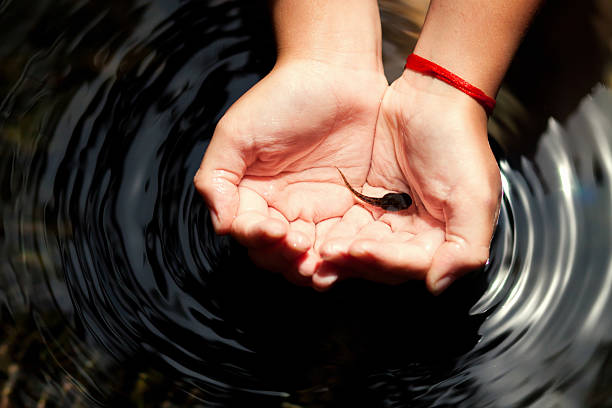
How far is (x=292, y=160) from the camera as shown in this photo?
77.9 inches

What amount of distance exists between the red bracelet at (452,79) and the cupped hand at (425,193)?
3cm

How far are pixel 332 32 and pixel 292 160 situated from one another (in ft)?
1.94

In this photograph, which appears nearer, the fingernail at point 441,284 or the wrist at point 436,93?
the fingernail at point 441,284

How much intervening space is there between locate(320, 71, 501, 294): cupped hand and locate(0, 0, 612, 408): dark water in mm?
295

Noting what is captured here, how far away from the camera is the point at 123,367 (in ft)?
6.20

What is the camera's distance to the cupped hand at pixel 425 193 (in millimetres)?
1663

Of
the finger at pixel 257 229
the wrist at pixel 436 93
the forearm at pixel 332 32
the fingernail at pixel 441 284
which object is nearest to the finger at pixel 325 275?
the finger at pixel 257 229

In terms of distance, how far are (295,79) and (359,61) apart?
1.14 ft

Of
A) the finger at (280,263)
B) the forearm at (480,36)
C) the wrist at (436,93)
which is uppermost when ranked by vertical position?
the forearm at (480,36)

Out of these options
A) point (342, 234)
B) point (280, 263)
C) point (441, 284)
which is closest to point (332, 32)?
point (342, 234)

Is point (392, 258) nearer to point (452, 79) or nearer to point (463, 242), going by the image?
point (463, 242)

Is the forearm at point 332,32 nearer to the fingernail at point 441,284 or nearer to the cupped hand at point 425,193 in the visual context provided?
the cupped hand at point 425,193

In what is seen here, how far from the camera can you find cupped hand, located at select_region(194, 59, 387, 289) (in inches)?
67.8

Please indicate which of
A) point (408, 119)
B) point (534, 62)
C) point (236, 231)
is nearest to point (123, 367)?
point (236, 231)
